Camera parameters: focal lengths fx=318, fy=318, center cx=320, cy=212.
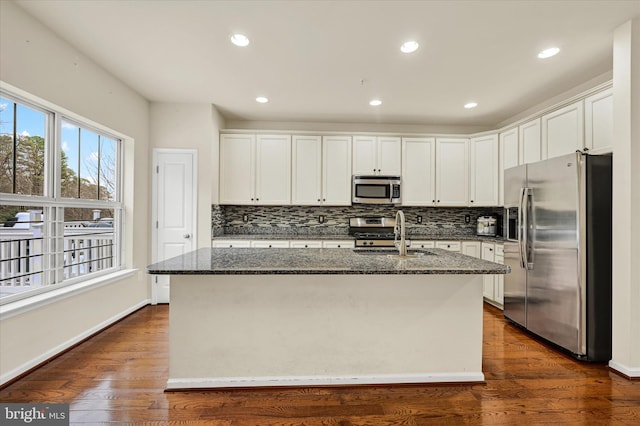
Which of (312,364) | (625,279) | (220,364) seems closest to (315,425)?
(312,364)

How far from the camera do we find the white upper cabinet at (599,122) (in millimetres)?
2703

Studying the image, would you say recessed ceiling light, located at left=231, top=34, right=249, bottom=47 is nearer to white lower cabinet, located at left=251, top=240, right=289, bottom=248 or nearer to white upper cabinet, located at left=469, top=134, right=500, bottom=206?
white lower cabinet, located at left=251, top=240, right=289, bottom=248

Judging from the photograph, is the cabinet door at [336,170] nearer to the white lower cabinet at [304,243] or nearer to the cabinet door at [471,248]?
the white lower cabinet at [304,243]

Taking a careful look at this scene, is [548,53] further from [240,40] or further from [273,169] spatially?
[273,169]

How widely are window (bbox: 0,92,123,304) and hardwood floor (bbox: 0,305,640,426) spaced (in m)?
0.80

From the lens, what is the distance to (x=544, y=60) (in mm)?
2930

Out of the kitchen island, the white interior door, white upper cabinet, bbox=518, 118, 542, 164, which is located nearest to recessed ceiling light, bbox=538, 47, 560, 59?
white upper cabinet, bbox=518, 118, 542, 164

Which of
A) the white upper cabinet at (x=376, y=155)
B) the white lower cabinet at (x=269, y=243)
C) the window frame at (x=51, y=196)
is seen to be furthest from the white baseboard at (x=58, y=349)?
the white upper cabinet at (x=376, y=155)

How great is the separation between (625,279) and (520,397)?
1.22 meters

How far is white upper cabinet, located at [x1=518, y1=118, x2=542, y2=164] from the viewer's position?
11.8 ft

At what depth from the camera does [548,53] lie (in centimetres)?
279

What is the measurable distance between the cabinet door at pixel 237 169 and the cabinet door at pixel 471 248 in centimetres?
305

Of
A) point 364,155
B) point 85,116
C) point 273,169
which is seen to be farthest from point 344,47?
point 85,116

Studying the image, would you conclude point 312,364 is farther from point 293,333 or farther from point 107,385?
point 107,385
